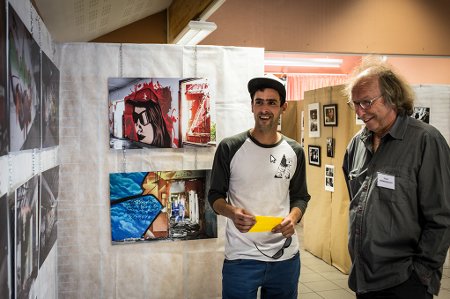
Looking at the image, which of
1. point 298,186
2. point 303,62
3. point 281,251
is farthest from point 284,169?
point 303,62

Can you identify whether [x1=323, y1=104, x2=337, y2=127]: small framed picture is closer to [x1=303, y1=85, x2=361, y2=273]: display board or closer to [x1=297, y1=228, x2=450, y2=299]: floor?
[x1=303, y1=85, x2=361, y2=273]: display board

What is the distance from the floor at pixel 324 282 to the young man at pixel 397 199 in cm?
243

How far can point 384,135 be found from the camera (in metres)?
1.93

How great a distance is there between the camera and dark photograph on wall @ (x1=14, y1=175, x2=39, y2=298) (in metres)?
1.47

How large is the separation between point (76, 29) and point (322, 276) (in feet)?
11.6

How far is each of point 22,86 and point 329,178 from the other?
13.8 ft

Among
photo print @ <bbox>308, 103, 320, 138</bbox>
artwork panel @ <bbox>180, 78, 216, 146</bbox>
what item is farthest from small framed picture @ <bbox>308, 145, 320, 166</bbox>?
artwork panel @ <bbox>180, 78, 216, 146</bbox>

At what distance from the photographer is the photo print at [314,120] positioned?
17.9 feet

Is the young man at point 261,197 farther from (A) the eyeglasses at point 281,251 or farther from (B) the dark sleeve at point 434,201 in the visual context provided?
(B) the dark sleeve at point 434,201

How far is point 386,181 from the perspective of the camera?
1.88m

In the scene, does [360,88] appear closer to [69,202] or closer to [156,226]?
[156,226]

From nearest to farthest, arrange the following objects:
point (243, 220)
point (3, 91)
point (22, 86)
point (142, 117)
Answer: point (3, 91) < point (22, 86) < point (243, 220) < point (142, 117)

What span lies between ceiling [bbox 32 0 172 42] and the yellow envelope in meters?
1.64

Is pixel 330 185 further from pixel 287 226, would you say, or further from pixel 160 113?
pixel 287 226
